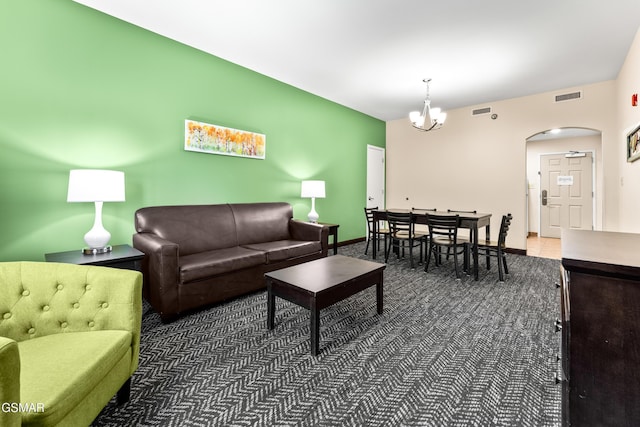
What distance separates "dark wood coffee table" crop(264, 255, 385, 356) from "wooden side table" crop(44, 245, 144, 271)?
3.64 feet

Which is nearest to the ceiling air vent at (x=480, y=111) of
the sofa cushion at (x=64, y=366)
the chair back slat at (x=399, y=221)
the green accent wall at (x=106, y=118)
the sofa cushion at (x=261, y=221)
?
the chair back slat at (x=399, y=221)

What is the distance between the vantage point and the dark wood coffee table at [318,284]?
1.96m

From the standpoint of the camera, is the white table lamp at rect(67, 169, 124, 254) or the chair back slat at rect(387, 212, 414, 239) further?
the chair back slat at rect(387, 212, 414, 239)

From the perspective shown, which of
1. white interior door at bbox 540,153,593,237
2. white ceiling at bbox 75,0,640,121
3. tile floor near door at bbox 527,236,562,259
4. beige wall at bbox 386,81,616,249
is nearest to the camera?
white ceiling at bbox 75,0,640,121

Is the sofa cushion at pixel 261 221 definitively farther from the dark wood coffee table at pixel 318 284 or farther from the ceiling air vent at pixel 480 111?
the ceiling air vent at pixel 480 111

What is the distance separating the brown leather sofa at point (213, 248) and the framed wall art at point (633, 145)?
343 centimetres

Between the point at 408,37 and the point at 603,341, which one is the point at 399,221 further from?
the point at 603,341

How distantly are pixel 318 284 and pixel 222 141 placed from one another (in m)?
2.54

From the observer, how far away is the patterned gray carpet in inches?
56.2

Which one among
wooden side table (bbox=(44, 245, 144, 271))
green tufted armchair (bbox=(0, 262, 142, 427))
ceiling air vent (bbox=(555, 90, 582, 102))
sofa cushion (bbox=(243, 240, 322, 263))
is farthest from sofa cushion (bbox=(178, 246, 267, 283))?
ceiling air vent (bbox=(555, 90, 582, 102))

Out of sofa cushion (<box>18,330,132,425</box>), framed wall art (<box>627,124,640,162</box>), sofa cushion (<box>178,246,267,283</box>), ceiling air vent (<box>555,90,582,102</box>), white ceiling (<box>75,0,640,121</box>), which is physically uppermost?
white ceiling (<box>75,0,640,121</box>)

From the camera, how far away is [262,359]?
6.25 ft

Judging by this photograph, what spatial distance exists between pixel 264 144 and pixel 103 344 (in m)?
3.40

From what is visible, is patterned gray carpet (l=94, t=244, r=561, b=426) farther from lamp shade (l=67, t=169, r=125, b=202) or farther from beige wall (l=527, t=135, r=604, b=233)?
beige wall (l=527, t=135, r=604, b=233)
